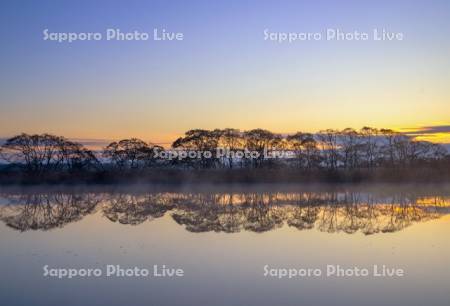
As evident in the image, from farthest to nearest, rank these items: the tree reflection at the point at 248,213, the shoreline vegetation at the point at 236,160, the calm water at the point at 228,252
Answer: the shoreline vegetation at the point at 236,160 → the tree reflection at the point at 248,213 → the calm water at the point at 228,252

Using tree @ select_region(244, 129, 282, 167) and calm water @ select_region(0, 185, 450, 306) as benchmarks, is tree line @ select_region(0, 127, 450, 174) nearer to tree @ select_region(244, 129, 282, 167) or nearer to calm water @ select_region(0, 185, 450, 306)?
tree @ select_region(244, 129, 282, 167)

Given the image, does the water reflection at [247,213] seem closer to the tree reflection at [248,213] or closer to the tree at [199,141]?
the tree reflection at [248,213]

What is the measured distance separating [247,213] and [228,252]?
5.35 metres

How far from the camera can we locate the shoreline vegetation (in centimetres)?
2712

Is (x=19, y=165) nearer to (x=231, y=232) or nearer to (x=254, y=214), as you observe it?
(x=254, y=214)

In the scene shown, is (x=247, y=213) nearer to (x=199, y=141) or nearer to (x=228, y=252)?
(x=228, y=252)

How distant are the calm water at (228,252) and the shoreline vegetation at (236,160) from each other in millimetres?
12735

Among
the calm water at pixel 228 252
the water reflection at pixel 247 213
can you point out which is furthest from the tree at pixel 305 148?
the calm water at pixel 228 252

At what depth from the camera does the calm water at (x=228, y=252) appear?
5262mm

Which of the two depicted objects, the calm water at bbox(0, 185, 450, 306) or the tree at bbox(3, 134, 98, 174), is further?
the tree at bbox(3, 134, 98, 174)

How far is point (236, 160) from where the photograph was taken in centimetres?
3173

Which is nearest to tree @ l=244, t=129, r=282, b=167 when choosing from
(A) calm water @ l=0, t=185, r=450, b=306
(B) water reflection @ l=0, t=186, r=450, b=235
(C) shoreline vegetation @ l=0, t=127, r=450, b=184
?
(C) shoreline vegetation @ l=0, t=127, r=450, b=184

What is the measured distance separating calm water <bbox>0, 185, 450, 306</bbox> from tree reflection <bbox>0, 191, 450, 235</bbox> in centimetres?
5

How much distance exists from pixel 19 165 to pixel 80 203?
1526cm
